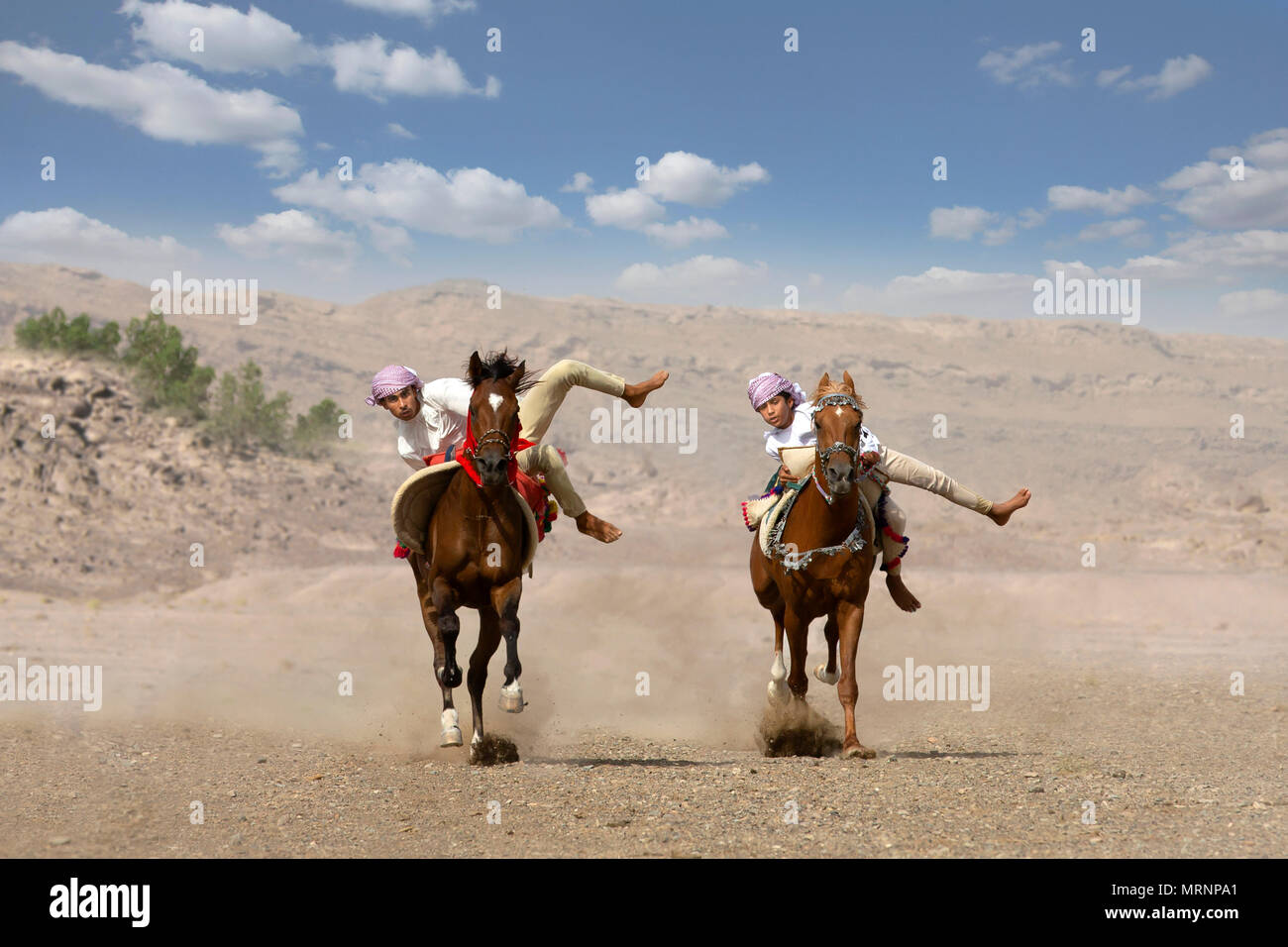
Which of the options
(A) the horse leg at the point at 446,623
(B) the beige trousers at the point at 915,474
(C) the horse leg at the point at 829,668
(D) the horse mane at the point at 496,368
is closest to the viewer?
(D) the horse mane at the point at 496,368

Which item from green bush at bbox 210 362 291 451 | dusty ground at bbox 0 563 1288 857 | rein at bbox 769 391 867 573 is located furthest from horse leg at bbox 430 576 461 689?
green bush at bbox 210 362 291 451

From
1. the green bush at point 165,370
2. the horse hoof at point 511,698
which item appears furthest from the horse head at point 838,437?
the green bush at point 165,370

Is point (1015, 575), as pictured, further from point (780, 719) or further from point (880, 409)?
point (880, 409)

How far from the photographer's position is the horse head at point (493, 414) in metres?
8.70

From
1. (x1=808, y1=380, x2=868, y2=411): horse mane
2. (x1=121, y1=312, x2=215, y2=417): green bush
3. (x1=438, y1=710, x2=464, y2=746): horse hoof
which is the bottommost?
(x1=438, y1=710, x2=464, y2=746): horse hoof

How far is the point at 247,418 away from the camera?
44.5 m

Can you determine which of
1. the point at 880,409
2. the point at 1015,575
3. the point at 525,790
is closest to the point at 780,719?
the point at 525,790

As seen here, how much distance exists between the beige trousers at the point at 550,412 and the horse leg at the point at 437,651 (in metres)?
1.43

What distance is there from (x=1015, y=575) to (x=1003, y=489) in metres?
26.0

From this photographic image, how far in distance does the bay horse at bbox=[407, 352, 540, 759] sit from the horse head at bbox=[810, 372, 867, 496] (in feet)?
Result: 8.51

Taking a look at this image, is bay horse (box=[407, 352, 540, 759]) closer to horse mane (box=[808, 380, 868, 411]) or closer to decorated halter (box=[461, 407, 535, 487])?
decorated halter (box=[461, 407, 535, 487])

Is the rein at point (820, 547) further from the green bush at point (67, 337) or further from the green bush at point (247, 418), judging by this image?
the green bush at point (67, 337)

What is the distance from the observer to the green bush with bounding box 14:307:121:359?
42406 millimetres

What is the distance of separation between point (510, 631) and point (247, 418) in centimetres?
3828
